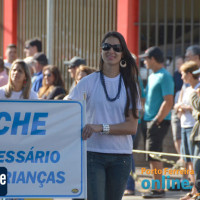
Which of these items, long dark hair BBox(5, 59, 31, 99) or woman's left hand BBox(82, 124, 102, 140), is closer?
woman's left hand BBox(82, 124, 102, 140)

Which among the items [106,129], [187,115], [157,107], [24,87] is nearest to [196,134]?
[187,115]

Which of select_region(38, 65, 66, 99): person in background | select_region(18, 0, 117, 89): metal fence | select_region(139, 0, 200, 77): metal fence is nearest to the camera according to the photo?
select_region(38, 65, 66, 99): person in background

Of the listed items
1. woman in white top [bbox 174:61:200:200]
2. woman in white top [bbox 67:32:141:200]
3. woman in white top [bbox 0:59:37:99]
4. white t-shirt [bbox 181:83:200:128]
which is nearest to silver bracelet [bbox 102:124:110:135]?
woman in white top [bbox 67:32:141:200]

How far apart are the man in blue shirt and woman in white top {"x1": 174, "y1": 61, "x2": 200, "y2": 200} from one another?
20cm

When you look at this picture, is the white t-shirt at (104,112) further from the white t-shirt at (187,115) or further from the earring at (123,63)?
the white t-shirt at (187,115)

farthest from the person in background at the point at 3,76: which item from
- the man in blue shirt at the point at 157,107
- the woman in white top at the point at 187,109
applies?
the woman in white top at the point at 187,109

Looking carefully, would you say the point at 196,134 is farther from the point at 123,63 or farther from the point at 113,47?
the point at 113,47

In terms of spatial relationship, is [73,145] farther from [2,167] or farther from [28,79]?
[28,79]

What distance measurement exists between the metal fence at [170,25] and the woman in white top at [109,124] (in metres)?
7.28

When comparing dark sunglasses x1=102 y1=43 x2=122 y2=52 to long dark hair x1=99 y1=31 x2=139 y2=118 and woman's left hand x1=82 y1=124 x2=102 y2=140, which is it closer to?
long dark hair x1=99 y1=31 x2=139 y2=118

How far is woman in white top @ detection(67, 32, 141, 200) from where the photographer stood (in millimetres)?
5098

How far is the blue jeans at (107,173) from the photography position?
16.7ft

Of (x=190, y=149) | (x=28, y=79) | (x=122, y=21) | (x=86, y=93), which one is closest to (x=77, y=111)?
(x=86, y=93)

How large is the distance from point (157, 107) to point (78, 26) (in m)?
5.26
